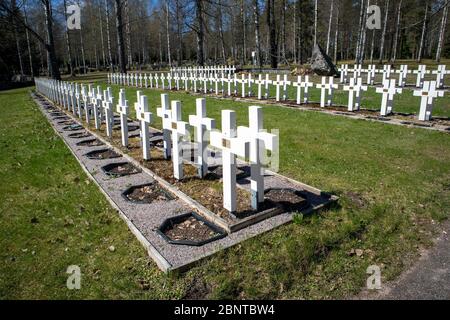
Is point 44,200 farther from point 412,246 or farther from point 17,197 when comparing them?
point 412,246

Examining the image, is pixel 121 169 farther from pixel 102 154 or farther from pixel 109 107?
pixel 109 107

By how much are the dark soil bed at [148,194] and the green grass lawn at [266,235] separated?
1.33 feet

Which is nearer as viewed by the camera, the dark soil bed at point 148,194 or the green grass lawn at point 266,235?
the green grass lawn at point 266,235

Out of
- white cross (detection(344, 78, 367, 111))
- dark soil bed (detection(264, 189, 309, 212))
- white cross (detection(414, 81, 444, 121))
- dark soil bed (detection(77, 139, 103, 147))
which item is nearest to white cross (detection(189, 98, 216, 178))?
Answer: dark soil bed (detection(264, 189, 309, 212))

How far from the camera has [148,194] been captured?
15.5 feet

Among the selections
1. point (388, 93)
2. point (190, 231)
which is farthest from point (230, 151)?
point (388, 93)

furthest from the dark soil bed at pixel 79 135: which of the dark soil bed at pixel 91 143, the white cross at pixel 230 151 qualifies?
the white cross at pixel 230 151

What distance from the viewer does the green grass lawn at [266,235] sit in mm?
2898

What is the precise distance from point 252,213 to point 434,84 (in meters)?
7.35

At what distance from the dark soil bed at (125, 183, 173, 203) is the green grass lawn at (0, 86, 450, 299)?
0.41m

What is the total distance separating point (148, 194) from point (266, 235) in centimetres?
190

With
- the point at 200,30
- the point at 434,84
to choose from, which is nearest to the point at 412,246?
the point at 434,84

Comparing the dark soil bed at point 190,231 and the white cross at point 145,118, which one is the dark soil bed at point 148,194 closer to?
the dark soil bed at point 190,231

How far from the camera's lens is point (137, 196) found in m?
4.68
